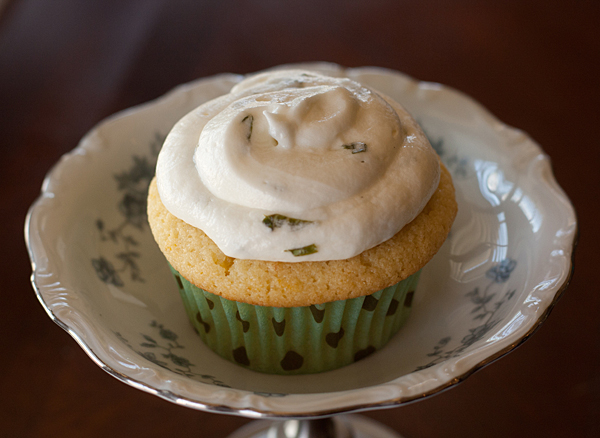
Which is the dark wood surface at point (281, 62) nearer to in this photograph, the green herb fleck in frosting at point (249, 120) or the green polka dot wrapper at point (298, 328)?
the green polka dot wrapper at point (298, 328)

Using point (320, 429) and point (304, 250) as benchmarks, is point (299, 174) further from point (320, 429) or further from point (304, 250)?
point (320, 429)

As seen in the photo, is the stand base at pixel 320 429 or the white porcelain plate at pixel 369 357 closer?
the white porcelain plate at pixel 369 357

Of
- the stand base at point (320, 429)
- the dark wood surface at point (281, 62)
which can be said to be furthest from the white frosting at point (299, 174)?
the dark wood surface at point (281, 62)

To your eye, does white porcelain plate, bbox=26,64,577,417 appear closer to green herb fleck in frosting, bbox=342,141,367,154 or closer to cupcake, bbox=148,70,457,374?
cupcake, bbox=148,70,457,374

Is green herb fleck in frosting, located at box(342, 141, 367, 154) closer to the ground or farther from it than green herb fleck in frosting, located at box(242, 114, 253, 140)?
closer to the ground

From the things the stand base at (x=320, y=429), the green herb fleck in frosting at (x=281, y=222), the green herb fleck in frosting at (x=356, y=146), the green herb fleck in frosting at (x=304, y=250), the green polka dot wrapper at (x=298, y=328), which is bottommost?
the stand base at (x=320, y=429)

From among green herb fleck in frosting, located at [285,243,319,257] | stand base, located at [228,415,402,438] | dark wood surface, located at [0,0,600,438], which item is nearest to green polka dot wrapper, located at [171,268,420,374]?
green herb fleck in frosting, located at [285,243,319,257]
